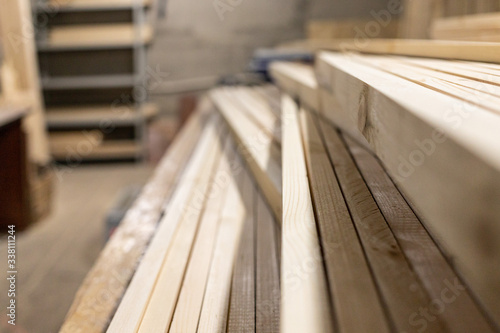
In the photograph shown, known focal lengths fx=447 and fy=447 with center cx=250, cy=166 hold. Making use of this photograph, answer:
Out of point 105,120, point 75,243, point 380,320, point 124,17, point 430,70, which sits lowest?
point 75,243

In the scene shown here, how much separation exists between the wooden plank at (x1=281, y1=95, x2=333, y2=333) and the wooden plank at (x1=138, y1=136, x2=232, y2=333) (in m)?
0.29

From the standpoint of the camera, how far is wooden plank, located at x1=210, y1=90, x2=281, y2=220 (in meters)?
1.23

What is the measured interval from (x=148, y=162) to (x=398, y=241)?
12.6ft

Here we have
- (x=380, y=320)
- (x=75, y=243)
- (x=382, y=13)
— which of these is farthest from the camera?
(x=382, y=13)

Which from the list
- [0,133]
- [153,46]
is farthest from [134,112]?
[0,133]

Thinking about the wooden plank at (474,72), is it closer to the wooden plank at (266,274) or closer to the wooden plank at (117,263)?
the wooden plank at (266,274)

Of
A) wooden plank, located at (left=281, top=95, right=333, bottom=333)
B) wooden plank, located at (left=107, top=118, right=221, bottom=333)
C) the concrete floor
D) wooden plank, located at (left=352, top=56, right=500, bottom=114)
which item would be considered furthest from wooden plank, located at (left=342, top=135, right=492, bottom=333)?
the concrete floor

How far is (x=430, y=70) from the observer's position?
1.03 m

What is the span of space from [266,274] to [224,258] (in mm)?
126

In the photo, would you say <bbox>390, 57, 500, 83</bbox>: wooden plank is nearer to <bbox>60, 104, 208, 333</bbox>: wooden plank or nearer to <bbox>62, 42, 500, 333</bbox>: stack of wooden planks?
<bbox>62, 42, 500, 333</bbox>: stack of wooden planks

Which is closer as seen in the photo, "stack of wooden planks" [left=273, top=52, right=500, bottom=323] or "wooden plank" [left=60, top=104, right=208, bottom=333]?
"stack of wooden planks" [left=273, top=52, right=500, bottom=323]

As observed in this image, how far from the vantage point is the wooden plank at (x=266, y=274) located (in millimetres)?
835

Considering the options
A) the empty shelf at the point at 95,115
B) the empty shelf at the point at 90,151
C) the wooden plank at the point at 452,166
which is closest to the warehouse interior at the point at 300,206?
the wooden plank at the point at 452,166

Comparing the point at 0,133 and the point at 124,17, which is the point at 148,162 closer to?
the point at 124,17
